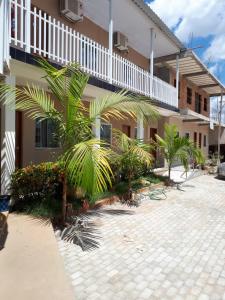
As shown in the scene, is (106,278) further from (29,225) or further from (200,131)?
(200,131)

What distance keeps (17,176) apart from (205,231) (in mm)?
4116

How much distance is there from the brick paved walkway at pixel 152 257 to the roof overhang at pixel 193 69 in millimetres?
9182

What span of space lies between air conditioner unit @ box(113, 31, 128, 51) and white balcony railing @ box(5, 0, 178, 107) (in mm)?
1922

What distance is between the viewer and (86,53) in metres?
7.66

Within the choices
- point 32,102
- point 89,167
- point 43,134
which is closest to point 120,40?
point 43,134

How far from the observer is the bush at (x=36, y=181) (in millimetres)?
5566

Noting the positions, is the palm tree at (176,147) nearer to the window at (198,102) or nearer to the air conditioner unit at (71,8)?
the air conditioner unit at (71,8)

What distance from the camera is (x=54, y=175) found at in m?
→ 5.90

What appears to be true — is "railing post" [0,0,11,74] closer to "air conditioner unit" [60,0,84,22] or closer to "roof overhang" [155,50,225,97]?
"air conditioner unit" [60,0,84,22]

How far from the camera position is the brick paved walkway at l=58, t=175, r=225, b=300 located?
10.7 feet

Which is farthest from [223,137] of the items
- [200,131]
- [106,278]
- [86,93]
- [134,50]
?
[106,278]

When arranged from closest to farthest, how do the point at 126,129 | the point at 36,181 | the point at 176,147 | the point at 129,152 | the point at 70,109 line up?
1. the point at 70,109
2. the point at 36,181
3. the point at 129,152
4. the point at 176,147
5. the point at 126,129

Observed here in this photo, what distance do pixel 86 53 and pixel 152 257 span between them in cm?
583

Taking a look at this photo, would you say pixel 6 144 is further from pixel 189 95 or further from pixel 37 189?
A: pixel 189 95
